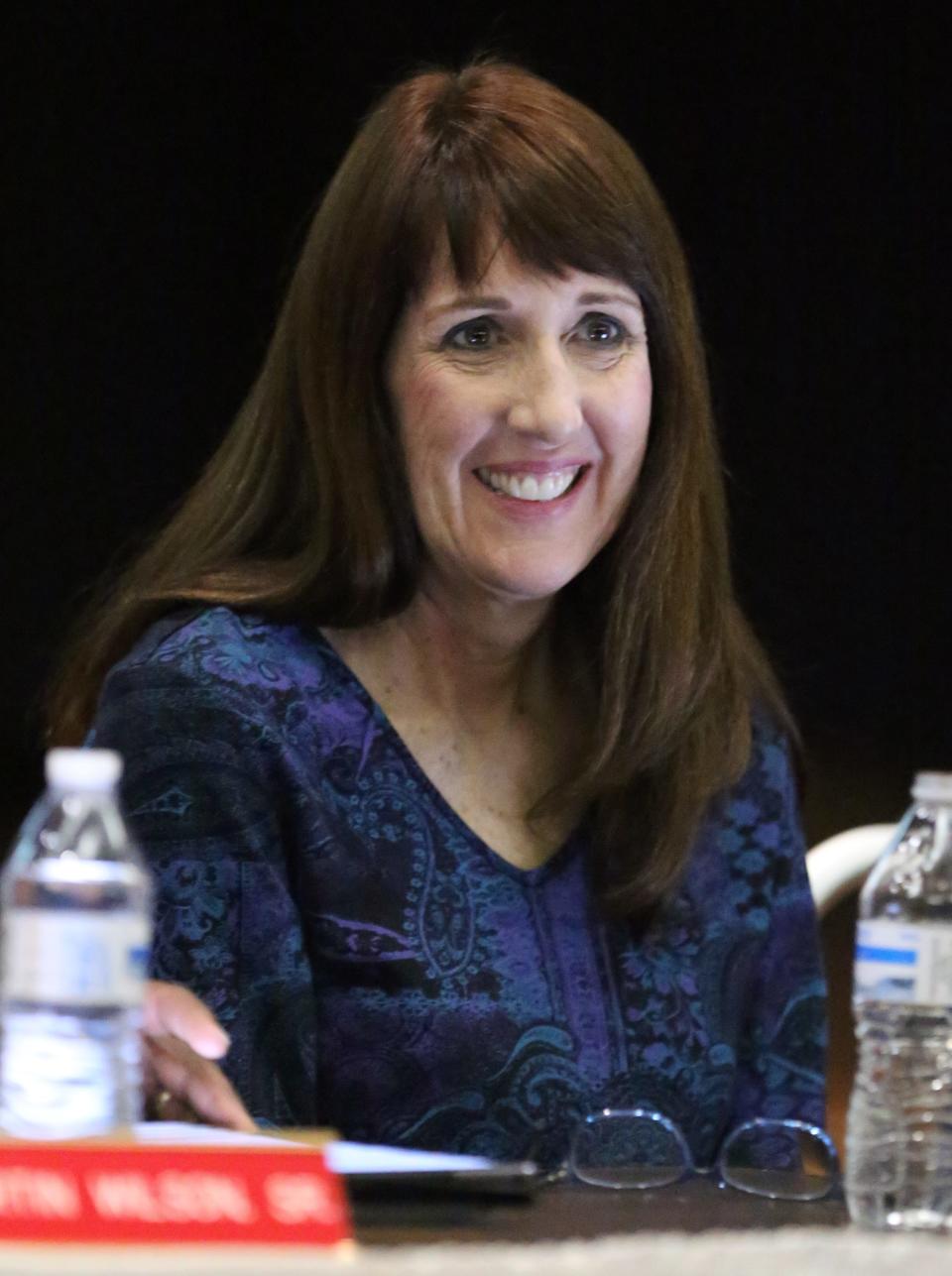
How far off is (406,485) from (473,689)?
19 cm

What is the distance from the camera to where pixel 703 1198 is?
1.23 m

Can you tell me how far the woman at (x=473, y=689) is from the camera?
1665 mm

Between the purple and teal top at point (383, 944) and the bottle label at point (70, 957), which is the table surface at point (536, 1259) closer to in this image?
the bottle label at point (70, 957)

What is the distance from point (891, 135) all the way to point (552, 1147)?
10.1ft

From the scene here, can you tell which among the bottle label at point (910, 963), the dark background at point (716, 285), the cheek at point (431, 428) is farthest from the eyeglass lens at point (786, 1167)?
the dark background at point (716, 285)

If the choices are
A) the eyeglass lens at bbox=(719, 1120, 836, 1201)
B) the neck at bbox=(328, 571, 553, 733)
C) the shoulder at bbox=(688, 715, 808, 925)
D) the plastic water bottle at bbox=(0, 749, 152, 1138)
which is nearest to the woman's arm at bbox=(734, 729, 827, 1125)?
the shoulder at bbox=(688, 715, 808, 925)

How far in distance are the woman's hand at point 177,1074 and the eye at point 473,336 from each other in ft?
2.34

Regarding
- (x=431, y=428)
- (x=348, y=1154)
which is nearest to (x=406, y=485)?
(x=431, y=428)

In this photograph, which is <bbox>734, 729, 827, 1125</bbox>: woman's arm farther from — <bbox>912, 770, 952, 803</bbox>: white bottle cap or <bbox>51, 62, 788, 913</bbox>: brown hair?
<bbox>912, 770, 952, 803</bbox>: white bottle cap

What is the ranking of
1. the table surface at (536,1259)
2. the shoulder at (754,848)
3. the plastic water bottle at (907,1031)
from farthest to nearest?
the shoulder at (754,848)
the plastic water bottle at (907,1031)
the table surface at (536,1259)

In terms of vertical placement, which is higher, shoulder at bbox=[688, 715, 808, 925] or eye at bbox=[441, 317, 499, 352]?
eye at bbox=[441, 317, 499, 352]

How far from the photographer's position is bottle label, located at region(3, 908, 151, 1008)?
0.91 m

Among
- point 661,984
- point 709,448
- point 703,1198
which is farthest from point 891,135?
point 703,1198

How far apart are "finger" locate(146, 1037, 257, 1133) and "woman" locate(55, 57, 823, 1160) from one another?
31 centimetres
